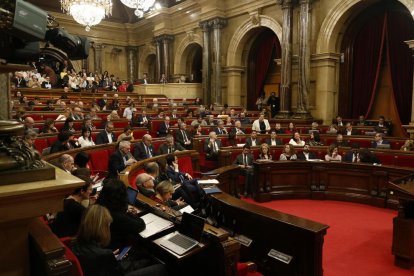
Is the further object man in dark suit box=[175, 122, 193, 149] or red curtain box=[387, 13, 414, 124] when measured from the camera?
red curtain box=[387, 13, 414, 124]

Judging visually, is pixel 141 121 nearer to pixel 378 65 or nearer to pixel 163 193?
pixel 163 193

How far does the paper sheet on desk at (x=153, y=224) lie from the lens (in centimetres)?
237

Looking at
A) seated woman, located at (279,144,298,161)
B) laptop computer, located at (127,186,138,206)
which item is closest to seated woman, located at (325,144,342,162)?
seated woman, located at (279,144,298,161)

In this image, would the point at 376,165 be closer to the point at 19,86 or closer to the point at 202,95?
the point at 202,95

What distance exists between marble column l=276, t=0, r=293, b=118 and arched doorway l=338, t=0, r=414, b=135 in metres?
1.67

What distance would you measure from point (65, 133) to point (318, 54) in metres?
8.41

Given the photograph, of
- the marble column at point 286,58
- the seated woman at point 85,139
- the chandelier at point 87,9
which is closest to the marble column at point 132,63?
the chandelier at point 87,9

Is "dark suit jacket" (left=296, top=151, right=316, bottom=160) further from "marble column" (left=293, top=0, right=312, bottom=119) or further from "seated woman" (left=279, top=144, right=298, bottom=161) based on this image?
"marble column" (left=293, top=0, right=312, bottom=119)

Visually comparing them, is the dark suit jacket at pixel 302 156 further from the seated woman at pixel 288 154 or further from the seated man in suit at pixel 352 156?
the seated man in suit at pixel 352 156

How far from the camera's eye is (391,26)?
34.6 ft

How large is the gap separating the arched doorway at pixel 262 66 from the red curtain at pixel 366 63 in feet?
10.6

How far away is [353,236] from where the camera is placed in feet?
15.2

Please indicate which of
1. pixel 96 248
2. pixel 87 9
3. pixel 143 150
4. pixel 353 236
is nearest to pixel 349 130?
pixel 353 236

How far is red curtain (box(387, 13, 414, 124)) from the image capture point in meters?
10.3
